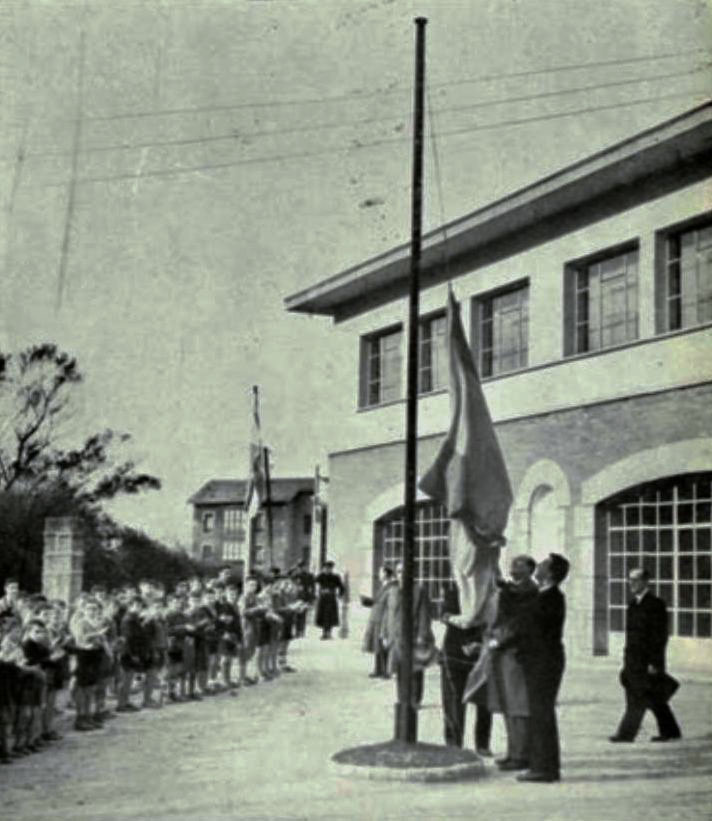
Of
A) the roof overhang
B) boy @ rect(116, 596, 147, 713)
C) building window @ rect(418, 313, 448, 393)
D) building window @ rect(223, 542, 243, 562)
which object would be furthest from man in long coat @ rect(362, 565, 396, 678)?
building window @ rect(223, 542, 243, 562)

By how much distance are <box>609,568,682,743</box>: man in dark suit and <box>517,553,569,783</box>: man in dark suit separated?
1.92 metres

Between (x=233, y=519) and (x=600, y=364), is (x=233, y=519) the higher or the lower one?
the higher one

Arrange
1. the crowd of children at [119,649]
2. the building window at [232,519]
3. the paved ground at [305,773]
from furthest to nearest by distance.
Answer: the building window at [232,519] → the crowd of children at [119,649] → the paved ground at [305,773]

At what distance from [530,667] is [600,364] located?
10.0 meters

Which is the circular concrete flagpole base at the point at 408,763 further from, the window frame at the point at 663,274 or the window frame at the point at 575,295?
the window frame at the point at 575,295

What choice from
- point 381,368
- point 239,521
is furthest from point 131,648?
point 239,521

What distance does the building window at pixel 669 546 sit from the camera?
1698 centimetres

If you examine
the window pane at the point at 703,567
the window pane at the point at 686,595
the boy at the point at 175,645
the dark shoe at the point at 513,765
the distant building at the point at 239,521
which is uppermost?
the distant building at the point at 239,521

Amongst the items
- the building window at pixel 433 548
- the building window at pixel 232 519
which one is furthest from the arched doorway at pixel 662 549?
the building window at pixel 232 519

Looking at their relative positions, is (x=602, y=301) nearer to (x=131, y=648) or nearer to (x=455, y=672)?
(x=131, y=648)

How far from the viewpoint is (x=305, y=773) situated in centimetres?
964

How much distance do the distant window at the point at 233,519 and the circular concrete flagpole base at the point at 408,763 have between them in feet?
282

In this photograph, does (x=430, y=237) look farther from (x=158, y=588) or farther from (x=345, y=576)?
(x=158, y=588)

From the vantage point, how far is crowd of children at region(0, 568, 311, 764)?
428 inches
